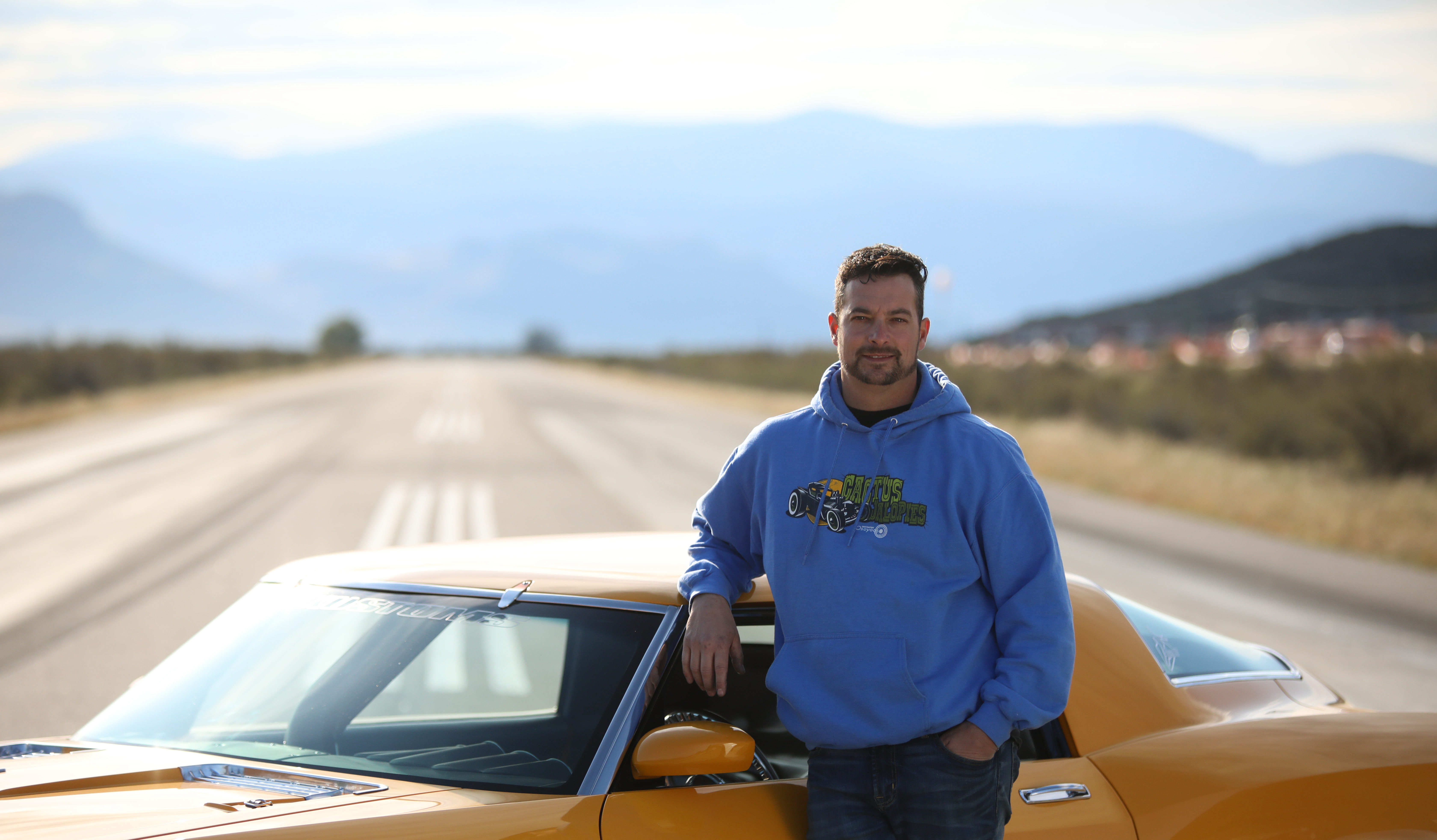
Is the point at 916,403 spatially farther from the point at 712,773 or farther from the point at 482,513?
the point at 482,513

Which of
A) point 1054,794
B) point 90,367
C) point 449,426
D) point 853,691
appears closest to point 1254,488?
point 1054,794

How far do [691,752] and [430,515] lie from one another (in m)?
11.4

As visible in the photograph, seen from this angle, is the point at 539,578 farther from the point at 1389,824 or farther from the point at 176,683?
the point at 1389,824

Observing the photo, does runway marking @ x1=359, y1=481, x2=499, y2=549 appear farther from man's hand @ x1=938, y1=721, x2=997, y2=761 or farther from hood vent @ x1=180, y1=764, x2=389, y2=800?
man's hand @ x1=938, y1=721, x2=997, y2=761

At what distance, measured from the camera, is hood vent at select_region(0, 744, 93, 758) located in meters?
2.59

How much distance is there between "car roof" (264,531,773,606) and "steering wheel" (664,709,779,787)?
0.83ft

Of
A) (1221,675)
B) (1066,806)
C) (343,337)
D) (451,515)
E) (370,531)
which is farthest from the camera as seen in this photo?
(343,337)

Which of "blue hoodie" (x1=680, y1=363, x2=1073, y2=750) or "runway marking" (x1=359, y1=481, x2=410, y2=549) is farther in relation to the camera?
"runway marking" (x1=359, y1=481, x2=410, y2=549)

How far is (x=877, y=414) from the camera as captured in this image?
2.48m

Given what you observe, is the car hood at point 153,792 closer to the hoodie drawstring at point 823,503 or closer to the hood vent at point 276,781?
the hood vent at point 276,781

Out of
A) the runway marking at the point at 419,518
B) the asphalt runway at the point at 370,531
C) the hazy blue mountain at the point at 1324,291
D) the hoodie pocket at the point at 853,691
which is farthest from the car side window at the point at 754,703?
the hazy blue mountain at the point at 1324,291

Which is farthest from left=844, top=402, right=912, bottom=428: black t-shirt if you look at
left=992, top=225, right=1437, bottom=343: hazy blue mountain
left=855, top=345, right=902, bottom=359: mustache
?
left=992, top=225, right=1437, bottom=343: hazy blue mountain

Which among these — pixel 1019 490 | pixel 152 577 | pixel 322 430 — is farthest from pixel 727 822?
pixel 322 430

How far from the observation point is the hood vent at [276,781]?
87.2 inches
